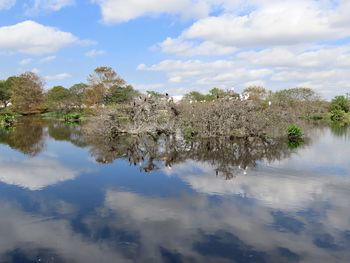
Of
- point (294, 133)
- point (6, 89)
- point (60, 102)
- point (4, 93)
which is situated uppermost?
point (6, 89)

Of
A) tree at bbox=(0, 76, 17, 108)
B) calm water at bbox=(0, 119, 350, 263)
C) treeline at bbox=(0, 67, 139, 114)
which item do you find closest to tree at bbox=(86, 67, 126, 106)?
treeline at bbox=(0, 67, 139, 114)

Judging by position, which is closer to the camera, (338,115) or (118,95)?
(338,115)

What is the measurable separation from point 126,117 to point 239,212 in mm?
22429

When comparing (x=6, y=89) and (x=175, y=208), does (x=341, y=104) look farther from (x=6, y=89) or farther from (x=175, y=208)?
(x=175, y=208)

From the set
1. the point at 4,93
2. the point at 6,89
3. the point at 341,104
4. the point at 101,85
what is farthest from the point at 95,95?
the point at 341,104

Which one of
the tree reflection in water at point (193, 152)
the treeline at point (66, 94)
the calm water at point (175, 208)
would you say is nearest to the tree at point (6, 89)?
the treeline at point (66, 94)

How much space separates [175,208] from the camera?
10.4 metres

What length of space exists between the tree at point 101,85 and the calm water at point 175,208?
137 feet

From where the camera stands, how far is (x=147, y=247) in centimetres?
768

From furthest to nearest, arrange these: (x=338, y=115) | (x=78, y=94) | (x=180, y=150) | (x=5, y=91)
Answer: (x=5, y=91), (x=78, y=94), (x=338, y=115), (x=180, y=150)

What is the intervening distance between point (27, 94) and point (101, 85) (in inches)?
645

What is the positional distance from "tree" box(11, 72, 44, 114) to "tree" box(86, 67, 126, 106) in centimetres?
1378

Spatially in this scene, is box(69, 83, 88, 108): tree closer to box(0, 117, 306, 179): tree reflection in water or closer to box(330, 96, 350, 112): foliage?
box(0, 117, 306, 179): tree reflection in water

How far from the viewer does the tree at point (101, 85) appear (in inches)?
2395
